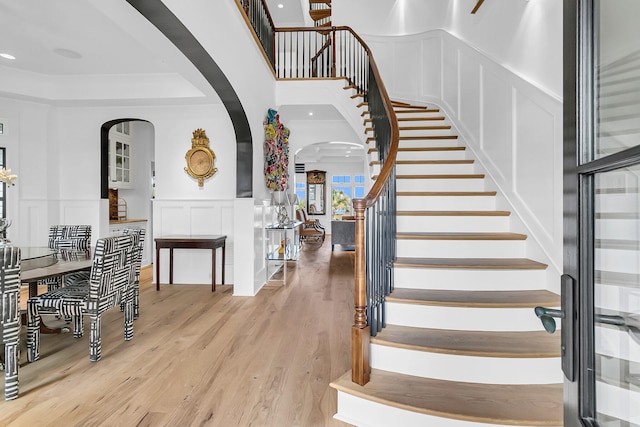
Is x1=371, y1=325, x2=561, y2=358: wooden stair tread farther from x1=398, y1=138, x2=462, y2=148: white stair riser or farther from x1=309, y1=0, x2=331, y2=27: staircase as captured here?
x1=309, y1=0, x2=331, y2=27: staircase

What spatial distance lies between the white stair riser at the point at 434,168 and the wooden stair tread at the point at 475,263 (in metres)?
1.43

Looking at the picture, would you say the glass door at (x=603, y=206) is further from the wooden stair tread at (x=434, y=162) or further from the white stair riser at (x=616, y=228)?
the wooden stair tread at (x=434, y=162)

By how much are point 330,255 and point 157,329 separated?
5382 mm

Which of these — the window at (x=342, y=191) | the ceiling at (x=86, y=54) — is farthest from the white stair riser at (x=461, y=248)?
the window at (x=342, y=191)

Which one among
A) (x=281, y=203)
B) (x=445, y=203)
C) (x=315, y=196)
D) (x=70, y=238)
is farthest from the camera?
(x=315, y=196)

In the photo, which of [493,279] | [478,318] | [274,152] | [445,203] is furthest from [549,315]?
[274,152]

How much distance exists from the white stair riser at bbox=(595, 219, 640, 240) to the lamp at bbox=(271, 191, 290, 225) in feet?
16.2

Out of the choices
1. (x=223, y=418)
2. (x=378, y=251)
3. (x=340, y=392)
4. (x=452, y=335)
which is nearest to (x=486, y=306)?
(x=452, y=335)

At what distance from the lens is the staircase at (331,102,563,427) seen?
1.83 meters

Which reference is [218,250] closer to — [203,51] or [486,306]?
[203,51]

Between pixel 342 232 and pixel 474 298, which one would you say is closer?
pixel 474 298

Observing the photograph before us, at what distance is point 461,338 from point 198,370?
5.84 ft

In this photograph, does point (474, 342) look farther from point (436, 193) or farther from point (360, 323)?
point (436, 193)

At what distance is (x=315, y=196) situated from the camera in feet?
45.2
